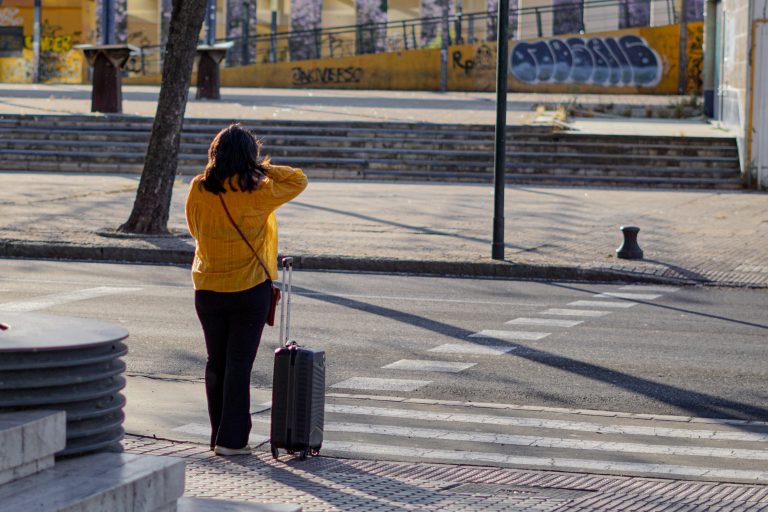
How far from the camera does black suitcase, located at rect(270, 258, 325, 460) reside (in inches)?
284

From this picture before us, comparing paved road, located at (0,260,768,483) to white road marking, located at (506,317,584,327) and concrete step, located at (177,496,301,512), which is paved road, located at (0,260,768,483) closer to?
white road marking, located at (506,317,584,327)

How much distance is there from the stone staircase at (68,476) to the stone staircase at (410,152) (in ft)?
72.6

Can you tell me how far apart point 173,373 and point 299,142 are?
19941mm

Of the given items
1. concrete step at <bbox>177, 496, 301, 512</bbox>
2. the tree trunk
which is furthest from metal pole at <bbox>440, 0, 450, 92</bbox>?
concrete step at <bbox>177, 496, 301, 512</bbox>

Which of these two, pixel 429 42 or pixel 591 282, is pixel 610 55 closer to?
pixel 429 42

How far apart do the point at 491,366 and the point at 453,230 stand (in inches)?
353

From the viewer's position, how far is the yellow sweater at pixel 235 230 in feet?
23.3

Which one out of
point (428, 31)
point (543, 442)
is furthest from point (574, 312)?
point (428, 31)

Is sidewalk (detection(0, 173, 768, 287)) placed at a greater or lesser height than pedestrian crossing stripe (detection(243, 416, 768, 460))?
greater

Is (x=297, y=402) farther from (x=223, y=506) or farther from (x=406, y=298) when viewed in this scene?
(x=406, y=298)

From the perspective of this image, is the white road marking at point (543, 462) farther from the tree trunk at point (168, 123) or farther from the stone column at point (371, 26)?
the stone column at point (371, 26)

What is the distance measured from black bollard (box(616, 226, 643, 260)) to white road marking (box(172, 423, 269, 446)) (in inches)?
361

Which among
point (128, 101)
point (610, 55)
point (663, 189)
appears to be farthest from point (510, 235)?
point (610, 55)

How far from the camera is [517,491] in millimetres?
6648
